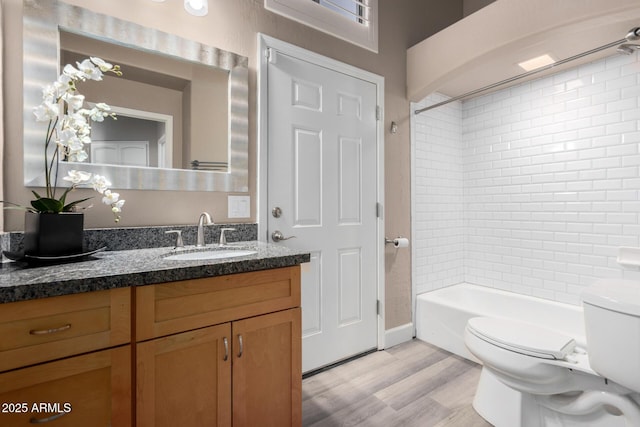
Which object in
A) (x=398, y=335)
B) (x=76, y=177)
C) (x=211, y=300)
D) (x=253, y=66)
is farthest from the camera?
(x=398, y=335)

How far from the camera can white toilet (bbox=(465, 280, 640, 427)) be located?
1.19m

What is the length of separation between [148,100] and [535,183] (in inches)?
114

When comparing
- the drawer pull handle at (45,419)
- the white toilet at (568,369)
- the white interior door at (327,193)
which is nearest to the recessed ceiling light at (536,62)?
the white interior door at (327,193)

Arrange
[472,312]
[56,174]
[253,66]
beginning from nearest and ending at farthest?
[56,174], [253,66], [472,312]

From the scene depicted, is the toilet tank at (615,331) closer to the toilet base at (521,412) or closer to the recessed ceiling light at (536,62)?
the toilet base at (521,412)

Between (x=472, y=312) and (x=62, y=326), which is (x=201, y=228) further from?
(x=472, y=312)

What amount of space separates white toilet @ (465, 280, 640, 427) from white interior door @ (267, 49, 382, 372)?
83 cm

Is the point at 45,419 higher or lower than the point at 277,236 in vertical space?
lower

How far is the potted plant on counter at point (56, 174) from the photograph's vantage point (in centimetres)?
109

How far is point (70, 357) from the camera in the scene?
0.86 metres

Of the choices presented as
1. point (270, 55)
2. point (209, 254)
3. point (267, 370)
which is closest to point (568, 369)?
point (267, 370)

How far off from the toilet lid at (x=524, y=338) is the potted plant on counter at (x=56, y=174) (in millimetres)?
1887

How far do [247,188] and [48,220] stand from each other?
90cm

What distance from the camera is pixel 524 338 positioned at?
60.9 inches
